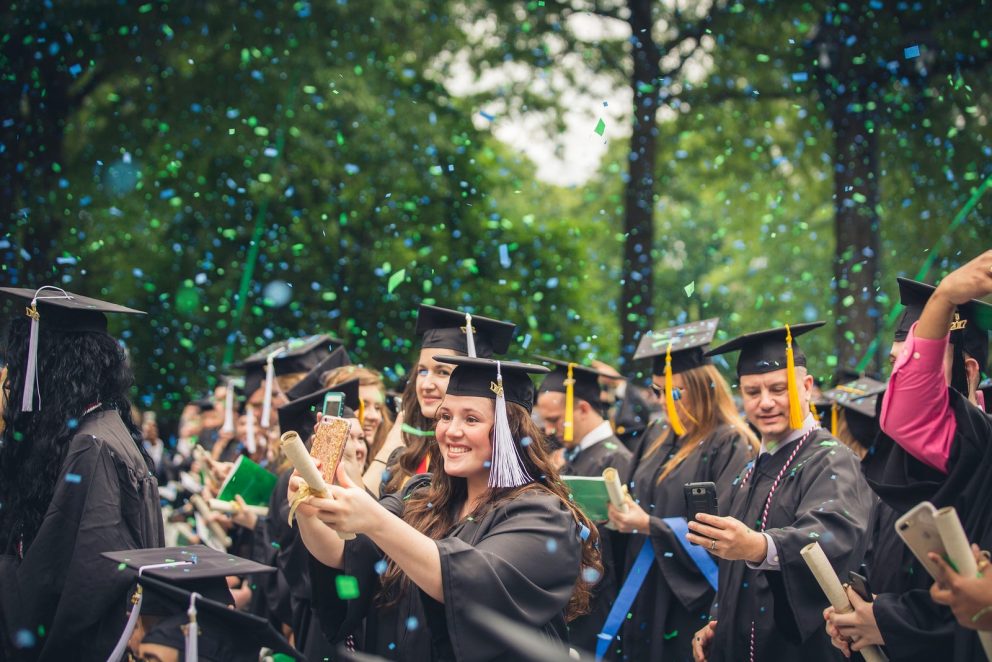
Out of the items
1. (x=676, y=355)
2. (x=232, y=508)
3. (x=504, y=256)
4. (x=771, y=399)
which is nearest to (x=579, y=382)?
(x=676, y=355)

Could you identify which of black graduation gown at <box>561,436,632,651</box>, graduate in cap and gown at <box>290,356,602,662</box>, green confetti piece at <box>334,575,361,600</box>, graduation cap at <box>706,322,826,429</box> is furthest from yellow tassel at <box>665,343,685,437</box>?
green confetti piece at <box>334,575,361,600</box>

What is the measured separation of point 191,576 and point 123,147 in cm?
1005

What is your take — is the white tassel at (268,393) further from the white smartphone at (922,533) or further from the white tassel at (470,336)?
the white smartphone at (922,533)

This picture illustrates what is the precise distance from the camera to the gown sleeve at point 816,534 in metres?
→ 4.17

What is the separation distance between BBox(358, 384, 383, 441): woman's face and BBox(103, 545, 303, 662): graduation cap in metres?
2.56

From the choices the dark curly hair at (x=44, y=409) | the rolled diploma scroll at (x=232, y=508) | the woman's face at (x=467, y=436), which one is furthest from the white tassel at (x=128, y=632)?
the rolled diploma scroll at (x=232, y=508)

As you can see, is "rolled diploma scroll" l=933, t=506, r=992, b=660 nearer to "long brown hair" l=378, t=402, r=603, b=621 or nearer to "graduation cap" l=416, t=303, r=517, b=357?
"long brown hair" l=378, t=402, r=603, b=621

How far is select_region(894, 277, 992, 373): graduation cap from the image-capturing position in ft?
11.1

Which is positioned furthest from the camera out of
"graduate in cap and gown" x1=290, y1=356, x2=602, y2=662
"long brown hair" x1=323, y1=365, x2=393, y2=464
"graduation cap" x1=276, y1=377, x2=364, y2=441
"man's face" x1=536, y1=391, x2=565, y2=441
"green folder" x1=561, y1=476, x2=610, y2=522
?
"man's face" x1=536, y1=391, x2=565, y2=441

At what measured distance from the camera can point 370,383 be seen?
612 cm

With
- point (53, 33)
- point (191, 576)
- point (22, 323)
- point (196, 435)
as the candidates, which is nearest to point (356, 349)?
point (196, 435)

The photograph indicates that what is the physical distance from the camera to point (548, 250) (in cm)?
1174

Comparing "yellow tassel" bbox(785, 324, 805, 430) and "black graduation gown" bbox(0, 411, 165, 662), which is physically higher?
"yellow tassel" bbox(785, 324, 805, 430)

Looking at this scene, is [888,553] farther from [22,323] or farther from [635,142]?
[635,142]
